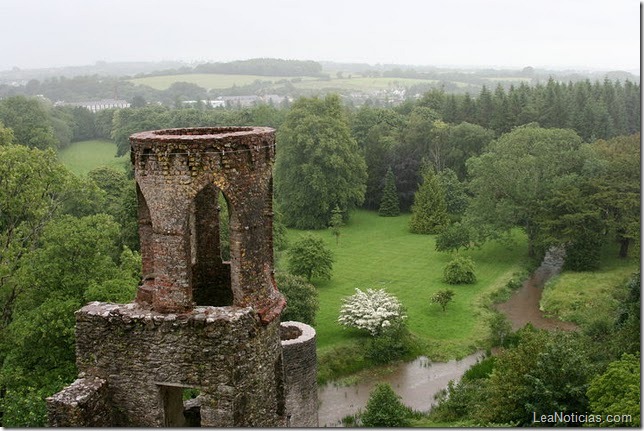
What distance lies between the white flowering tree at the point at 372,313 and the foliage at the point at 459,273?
7.92 metres

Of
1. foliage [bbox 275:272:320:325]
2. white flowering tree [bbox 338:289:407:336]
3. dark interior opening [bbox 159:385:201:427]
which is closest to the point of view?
dark interior opening [bbox 159:385:201:427]

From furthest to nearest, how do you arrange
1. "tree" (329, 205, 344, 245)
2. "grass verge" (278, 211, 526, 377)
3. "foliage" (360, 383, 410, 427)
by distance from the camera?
"tree" (329, 205, 344, 245), "grass verge" (278, 211, 526, 377), "foliage" (360, 383, 410, 427)

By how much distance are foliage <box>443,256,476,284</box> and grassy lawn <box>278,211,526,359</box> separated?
0.45 metres

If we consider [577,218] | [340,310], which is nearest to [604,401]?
[340,310]

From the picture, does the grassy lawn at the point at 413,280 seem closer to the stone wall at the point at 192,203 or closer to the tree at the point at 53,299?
the tree at the point at 53,299

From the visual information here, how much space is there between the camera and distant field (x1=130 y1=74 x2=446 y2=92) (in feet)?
498

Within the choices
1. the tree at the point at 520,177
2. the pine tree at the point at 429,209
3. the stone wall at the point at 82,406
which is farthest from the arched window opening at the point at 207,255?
the pine tree at the point at 429,209

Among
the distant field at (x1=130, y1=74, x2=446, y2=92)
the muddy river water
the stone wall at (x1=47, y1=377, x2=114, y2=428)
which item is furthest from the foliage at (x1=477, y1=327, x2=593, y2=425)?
the distant field at (x1=130, y1=74, x2=446, y2=92)

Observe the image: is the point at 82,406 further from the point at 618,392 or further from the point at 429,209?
the point at 429,209

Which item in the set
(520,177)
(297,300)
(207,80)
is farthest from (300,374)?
(207,80)

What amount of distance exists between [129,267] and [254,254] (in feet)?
37.9

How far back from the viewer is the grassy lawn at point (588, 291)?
96.7ft

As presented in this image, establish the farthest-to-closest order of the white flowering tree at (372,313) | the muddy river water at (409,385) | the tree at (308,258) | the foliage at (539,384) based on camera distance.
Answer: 1. the tree at (308,258)
2. the white flowering tree at (372,313)
3. the muddy river water at (409,385)
4. the foliage at (539,384)

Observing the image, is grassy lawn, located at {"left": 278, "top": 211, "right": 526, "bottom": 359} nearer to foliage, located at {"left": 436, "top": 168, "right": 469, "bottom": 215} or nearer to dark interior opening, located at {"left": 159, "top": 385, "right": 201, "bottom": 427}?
foliage, located at {"left": 436, "top": 168, "right": 469, "bottom": 215}
